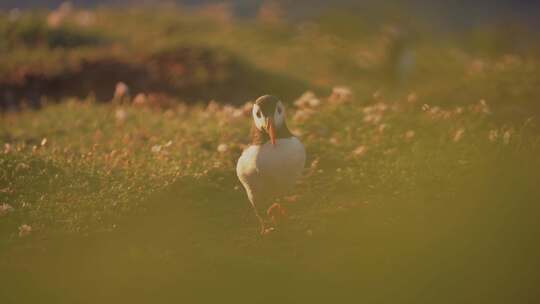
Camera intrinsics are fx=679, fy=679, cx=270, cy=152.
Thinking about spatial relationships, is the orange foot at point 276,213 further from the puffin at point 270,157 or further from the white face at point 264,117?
the white face at point 264,117

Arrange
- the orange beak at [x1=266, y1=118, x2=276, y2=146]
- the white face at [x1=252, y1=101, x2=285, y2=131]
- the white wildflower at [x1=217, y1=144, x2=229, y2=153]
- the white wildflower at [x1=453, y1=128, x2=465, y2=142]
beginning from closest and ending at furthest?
the orange beak at [x1=266, y1=118, x2=276, y2=146]
the white face at [x1=252, y1=101, x2=285, y2=131]
the white wildflower at [x1=453, y1=128, x2=465, y2=142]
the white wildflower at [x1=217, y1=144, x2=229, y2=153]

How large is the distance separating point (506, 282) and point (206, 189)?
11.6 feet

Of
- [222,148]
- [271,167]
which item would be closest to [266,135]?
[271,167]

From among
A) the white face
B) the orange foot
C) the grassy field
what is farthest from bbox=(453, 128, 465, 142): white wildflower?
the white face

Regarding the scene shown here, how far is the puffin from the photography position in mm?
6680

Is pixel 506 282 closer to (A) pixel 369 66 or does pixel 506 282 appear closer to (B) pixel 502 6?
(A) pixel 369 66

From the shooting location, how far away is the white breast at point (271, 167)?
21.9ft

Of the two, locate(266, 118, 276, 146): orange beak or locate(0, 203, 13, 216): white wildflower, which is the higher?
locate(266, 118, 276, 146): orange beak

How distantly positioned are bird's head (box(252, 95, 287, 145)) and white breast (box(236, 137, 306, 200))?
14cm

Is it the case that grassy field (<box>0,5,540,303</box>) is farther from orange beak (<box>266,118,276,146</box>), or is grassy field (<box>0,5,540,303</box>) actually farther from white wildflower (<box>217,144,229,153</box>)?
orange beak (<box>266,118,276,146</box>)

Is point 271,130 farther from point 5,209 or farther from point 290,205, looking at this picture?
point 5,209

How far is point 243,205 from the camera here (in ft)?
26.0

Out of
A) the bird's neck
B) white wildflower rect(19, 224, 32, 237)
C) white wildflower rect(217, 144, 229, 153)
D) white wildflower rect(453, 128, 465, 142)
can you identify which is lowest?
white wildflower rect(19, 224, 32, 237)

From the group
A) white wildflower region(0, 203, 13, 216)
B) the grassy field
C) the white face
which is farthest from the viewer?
white wildflower region(0, 203, 13, 216)
